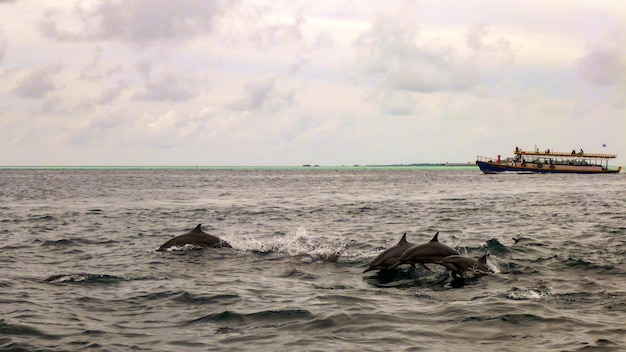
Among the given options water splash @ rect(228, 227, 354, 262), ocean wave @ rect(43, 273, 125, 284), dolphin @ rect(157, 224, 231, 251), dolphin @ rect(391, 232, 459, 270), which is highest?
dolphin @ rect(391, 232, 459, 270)

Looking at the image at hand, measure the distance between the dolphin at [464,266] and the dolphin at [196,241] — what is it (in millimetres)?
8920

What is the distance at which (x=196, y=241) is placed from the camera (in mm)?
21016

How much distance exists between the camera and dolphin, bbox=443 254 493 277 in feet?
49.6

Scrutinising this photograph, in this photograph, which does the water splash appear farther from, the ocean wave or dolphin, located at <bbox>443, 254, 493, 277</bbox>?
the ocean wave

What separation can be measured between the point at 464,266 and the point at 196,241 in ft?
32.8

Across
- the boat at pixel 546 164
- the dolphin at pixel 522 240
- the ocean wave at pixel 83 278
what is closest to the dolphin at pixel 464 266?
the dolphin at pixel 522 240

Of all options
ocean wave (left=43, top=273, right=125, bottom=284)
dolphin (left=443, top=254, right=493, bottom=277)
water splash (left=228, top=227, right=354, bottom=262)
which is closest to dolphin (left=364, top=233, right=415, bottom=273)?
dolphin (left=443, top=254, right=493, bottom=277)

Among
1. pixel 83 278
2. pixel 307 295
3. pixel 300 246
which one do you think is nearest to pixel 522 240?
pixel 300 246

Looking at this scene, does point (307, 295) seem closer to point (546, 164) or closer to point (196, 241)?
point (196, 241)

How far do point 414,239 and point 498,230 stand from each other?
4.75 metres

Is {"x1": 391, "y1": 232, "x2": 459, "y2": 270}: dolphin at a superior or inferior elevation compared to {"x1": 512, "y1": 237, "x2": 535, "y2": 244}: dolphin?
superior

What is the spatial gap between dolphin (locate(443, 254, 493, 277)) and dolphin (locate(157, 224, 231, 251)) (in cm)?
892

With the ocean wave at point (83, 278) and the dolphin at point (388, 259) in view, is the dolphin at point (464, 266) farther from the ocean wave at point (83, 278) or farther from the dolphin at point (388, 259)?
the ocean wave at point (83, 278)

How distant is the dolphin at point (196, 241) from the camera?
20.8 m
